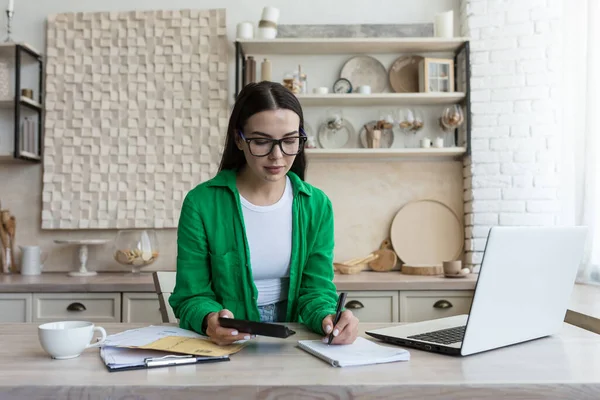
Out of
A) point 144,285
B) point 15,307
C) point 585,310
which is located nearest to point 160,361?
point 585,310

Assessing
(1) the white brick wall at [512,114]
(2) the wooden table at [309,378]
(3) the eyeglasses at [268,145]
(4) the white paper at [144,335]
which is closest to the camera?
(2) the wooden table at [309,378]

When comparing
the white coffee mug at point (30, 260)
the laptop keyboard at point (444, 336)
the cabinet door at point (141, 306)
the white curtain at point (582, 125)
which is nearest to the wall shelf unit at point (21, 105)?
the white coffee mug at point (30, 260)

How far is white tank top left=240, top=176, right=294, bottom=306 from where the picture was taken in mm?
1604

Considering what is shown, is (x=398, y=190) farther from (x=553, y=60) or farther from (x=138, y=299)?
(x=138, y=299)

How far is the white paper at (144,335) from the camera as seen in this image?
1.21 metres

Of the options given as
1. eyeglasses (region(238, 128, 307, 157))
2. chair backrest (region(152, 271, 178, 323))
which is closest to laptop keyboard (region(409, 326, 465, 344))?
eyeglasses (region(238, 128, 307, 157))

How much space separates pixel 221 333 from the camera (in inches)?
48.5

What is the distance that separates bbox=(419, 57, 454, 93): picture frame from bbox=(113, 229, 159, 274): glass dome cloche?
1.76 meters

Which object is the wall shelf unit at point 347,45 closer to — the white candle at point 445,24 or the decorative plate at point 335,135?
the white candle at point 445,24

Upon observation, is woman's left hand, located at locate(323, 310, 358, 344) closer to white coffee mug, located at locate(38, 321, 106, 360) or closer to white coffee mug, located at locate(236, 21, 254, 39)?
white coffee mug, located at locate(38, 321, 106, 360)

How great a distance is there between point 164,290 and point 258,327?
873 millimetres

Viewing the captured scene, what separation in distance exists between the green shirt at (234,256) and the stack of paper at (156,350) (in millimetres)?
169

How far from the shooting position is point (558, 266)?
1312 mm

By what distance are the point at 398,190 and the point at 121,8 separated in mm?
1995
